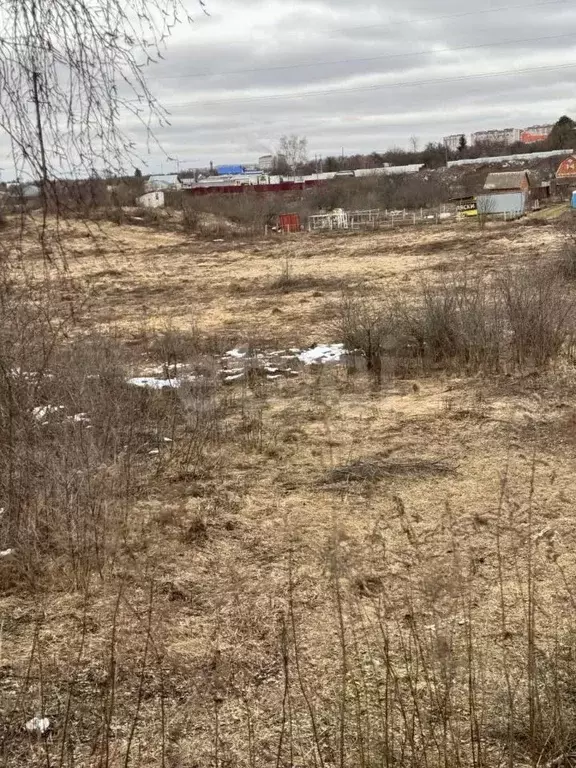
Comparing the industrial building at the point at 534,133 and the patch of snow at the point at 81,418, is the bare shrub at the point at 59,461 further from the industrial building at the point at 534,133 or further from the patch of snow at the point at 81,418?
the industrial building at the point at 534,133

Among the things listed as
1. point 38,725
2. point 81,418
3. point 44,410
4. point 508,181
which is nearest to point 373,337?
point 81,418

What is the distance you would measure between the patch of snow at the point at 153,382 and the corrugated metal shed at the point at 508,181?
1215 inches

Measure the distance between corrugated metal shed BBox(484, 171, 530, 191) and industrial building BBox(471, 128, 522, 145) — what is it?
59.7 m

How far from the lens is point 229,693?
11.4ft

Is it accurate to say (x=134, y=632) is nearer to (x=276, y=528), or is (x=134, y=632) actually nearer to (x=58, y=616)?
(x=58, y=616)

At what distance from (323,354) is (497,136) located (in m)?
97.6

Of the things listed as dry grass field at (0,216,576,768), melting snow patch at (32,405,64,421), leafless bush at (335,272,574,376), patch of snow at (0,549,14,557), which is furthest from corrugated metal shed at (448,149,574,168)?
patch of snow at (0,549,14,557)

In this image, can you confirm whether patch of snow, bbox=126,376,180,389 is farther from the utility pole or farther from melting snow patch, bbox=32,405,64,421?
the utility pole

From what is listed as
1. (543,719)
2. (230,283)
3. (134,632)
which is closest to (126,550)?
(134,632)

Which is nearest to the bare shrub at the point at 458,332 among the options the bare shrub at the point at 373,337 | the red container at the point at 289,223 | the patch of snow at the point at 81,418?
the bare shrub at the point at 373,337

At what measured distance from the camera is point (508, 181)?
37.3m

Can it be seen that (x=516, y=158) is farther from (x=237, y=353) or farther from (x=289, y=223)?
(x=237, y=353)

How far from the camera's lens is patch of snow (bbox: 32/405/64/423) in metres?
5.37

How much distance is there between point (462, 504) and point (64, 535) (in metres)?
2.61
